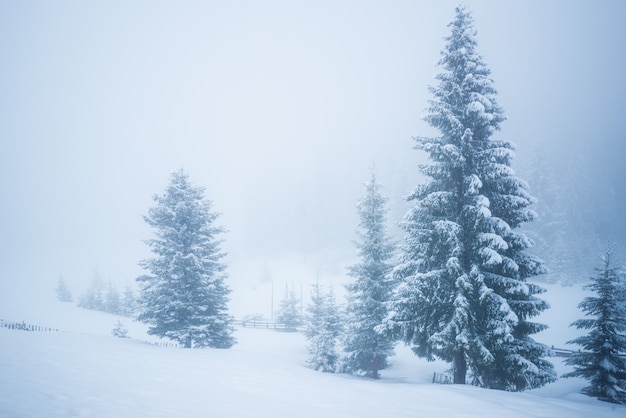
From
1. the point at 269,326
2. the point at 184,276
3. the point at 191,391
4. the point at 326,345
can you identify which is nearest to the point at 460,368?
the point at 191,391

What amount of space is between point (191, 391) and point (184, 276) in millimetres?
13087

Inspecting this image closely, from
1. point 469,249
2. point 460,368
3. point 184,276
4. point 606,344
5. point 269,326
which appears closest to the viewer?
point 469,249

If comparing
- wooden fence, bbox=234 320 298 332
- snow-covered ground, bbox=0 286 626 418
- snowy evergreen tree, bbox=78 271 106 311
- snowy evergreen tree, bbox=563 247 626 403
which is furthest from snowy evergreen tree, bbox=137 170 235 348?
snowy evergreen tree, bbox=78 271 106 311

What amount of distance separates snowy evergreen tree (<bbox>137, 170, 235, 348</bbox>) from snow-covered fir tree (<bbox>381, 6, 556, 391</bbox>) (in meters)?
12.2

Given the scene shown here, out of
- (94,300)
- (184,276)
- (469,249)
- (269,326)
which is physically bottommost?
(269,326)

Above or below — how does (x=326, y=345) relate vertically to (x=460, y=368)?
below

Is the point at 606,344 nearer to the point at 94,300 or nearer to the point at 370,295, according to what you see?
the point at 370,295

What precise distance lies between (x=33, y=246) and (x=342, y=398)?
758ft

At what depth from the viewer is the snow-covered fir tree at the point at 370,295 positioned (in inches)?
831

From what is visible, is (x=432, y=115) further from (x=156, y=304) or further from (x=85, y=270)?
(x=85, y=270)

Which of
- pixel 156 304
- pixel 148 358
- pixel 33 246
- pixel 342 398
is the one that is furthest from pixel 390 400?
pixel 33 246

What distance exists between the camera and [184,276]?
2103 cm

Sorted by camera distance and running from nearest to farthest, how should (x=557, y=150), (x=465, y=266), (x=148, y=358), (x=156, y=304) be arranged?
(x=148, y=358)
(x=465, y=266)
(x=156, y=304)
(x=557, y=150)

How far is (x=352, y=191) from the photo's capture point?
90.6 m
